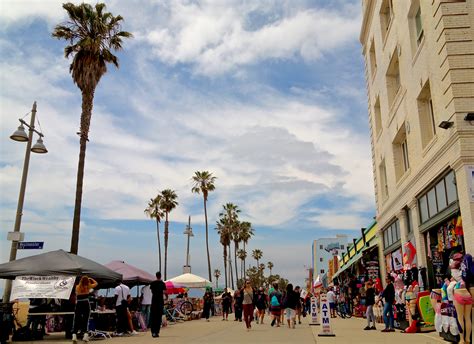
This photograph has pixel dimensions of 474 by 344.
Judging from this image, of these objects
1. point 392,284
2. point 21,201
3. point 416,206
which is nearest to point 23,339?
point 21,201

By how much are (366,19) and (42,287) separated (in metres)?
20.1

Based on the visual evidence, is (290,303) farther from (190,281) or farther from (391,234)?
(190,281)

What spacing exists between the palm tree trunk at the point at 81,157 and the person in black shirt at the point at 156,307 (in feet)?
21.7

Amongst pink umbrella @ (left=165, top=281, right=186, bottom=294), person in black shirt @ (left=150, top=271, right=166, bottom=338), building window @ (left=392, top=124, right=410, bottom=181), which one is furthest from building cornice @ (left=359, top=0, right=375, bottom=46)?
pink umbrella @ (left=165, top=281, right=186, bottom=294)

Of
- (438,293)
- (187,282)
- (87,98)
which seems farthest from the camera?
(187,282)

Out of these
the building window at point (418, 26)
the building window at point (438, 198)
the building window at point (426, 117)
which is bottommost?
the building window at point (438, 198)

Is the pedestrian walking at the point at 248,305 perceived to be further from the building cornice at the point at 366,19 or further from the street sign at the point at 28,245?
the building cornice at the point at 366,19

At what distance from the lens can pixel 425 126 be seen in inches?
642

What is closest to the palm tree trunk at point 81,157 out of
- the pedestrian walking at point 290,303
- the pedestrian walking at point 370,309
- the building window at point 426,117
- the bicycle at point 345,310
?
the pedestrian walking at point 290,303

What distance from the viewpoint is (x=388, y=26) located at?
825 inches

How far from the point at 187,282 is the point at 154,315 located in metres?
16.9

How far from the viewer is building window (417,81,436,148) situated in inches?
637

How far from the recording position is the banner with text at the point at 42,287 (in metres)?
14.4

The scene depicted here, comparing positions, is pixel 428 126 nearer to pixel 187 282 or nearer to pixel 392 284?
pixel 392 284
